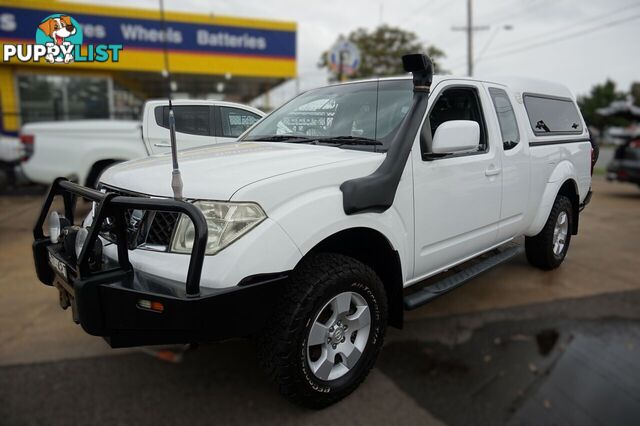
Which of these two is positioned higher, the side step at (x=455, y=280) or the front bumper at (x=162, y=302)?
the front bumper at (x=162, y=302)

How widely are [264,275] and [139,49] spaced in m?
5.58

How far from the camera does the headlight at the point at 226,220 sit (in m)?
1.94

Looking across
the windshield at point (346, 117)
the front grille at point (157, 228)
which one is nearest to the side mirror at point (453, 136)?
the windshield at point (346, 117)

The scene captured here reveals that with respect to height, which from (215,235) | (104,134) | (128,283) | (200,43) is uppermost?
(200,43)

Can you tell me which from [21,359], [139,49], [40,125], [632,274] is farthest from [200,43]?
[632,274]

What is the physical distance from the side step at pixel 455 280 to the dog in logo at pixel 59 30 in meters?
2.64

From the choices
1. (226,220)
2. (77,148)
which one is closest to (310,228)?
(226,220)

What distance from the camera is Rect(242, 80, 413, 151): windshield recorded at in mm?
2744

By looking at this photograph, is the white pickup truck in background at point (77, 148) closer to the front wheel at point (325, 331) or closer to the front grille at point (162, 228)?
the front grille at point (162, 228)

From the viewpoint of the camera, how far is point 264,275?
1940 millimetres

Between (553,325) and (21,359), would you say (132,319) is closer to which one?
(21,359)

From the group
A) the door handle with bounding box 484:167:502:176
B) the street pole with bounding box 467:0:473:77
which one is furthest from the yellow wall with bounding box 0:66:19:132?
the street pole with bounding box 467:0:473:77

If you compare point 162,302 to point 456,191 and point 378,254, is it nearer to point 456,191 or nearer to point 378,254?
point 378,254

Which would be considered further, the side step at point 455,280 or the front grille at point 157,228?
the side step at point 455,280
